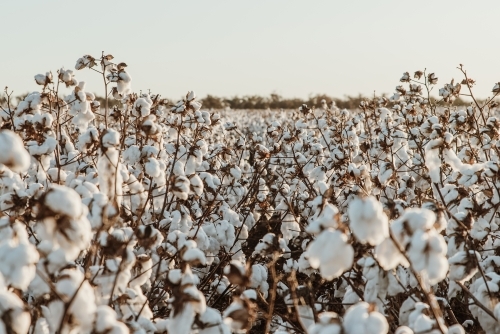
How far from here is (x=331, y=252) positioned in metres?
1.50

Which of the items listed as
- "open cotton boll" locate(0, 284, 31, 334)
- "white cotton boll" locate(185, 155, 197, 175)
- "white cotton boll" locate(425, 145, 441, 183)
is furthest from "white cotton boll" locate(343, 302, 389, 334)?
"white cotton boll" locate(185, 155, 197, 175)

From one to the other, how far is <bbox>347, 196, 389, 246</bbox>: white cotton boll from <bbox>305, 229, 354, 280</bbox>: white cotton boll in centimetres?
4

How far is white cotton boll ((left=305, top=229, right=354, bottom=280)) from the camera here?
1.50 meters

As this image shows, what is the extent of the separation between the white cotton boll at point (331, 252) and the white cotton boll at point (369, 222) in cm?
4

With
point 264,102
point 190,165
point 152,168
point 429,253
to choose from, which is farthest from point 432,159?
point 264,102

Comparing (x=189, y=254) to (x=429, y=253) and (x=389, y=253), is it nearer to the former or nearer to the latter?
(x=389, y=253)

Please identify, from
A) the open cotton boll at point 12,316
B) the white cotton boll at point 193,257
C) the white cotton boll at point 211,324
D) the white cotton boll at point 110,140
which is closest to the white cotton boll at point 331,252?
the white cotton boll at point 211,324

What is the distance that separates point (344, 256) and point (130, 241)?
0.91m

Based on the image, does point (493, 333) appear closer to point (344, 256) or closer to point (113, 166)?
point (344, 256)

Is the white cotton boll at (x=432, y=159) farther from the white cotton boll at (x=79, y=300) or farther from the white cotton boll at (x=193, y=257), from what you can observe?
the white cotton boll at (x=79, y=300)

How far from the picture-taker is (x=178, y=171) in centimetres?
346

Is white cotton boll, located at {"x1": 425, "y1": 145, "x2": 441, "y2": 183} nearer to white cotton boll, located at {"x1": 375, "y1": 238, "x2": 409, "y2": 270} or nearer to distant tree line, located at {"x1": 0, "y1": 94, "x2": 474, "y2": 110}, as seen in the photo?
white cotton boll, located at {"x1": 375, "y1": 238, "x2": 409, "y2": 270}

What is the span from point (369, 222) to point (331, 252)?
0.39 feet

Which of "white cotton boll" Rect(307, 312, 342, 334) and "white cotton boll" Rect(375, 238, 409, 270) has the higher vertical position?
"white cotton boll" Rect(375, 238, 409, 270)
